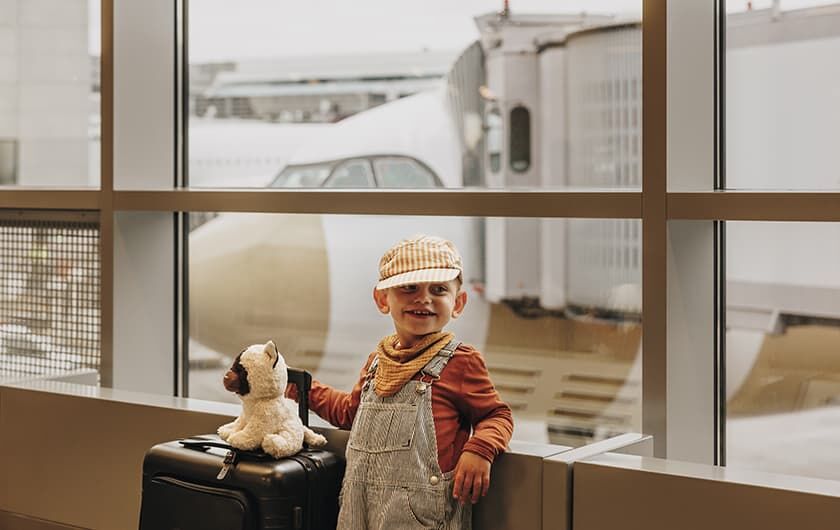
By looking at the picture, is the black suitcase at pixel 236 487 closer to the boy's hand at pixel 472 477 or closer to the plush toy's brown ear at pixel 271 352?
the plush toy's brown ear at pixel 271 352

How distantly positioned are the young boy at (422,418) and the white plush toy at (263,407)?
135 millimetres

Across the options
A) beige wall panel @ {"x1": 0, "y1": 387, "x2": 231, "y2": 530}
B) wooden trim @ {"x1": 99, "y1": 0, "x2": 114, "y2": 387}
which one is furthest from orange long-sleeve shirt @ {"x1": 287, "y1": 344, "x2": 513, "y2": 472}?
wooden trim @ {"x1": 99, "y1": 0, "x2": 114, "y2": 387}

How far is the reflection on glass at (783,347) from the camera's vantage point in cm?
252

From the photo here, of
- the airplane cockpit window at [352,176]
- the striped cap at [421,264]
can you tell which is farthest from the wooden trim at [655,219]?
the airplane cockpit window at [352,176]

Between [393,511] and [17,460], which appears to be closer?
[393,511]

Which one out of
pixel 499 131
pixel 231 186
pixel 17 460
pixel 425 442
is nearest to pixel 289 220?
pixel 231 186

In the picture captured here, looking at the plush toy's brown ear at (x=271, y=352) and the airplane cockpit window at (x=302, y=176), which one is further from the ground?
the airplane cockpit window at (x=302, y=176)

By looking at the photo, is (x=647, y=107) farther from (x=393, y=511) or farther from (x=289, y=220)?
(x=289, y=220)

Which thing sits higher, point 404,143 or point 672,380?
point 404,143

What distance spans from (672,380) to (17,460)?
6.36ft

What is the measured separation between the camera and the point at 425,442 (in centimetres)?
228

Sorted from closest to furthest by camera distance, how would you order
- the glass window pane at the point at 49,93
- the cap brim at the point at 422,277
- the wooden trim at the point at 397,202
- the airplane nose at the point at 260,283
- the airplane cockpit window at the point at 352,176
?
the cap brim at the point at 422,277
the wooden trim at the point at 397,202
the airplane cockpit window at the point at 352,176
the airplane nose at the point at 260,283
the glass window pane at the point at 49,93

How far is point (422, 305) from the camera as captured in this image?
7.66 ft

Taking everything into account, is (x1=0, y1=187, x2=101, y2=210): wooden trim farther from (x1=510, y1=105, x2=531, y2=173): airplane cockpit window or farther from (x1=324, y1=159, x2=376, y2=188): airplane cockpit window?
(x1=510, y1=105, x2=531, y2=173): airplane cockpit window
